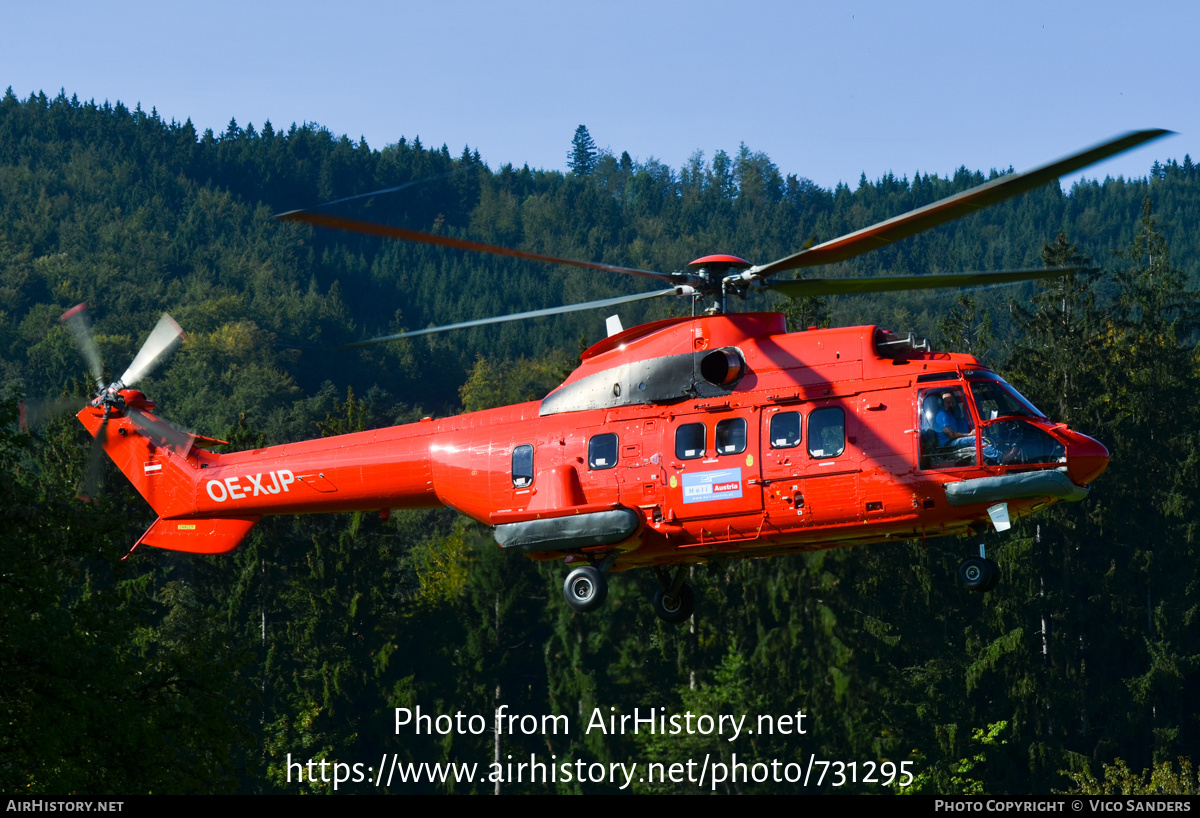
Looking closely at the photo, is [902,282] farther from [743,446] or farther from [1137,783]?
[1137,783]

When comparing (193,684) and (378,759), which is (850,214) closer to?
(378,759)

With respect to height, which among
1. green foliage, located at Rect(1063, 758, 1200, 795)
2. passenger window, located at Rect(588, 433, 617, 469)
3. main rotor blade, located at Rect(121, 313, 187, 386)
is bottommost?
green foliage, located at Rect(1063, 758, 1200, 795)

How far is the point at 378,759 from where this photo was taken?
181 feet

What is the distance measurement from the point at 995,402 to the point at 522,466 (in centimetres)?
665

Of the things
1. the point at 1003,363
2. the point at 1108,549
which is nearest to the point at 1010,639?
the point at 1108,549

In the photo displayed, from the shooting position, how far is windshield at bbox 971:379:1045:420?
18406 mm

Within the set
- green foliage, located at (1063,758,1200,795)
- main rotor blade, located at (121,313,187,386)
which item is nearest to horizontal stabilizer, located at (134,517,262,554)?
main rotor blade, located at (121,313,187,386)

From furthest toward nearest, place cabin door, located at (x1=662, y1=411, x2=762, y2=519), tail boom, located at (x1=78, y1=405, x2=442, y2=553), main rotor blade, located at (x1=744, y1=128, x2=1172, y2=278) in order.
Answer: tail boom, located at (x1=78, y1=405, x2=442, y2=553)
cabin door, located at (x1=662, y1=411, x2=762, y2=519)
main rotor blade, located at (x1=744, y1=128, x2=1172, y2=278)

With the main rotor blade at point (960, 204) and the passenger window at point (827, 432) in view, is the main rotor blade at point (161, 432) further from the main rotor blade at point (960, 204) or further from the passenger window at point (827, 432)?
the passenger window at point (827, 432)

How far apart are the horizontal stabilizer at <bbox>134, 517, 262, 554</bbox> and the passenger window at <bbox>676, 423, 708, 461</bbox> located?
8.56 m

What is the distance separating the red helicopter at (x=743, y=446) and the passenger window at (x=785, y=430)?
0.06 feet

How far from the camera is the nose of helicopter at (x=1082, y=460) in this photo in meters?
18.2

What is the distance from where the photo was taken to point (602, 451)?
20.2 metres

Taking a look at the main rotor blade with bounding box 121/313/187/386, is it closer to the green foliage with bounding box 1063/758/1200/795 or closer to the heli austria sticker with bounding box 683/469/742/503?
the heli austria sticker with bounding box 683/469/742/503
